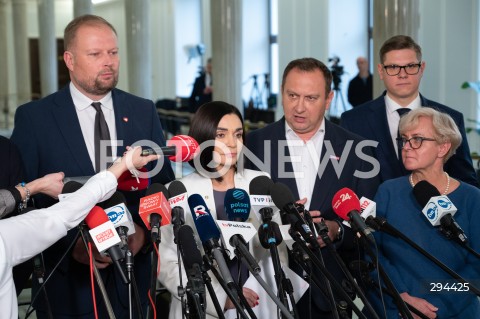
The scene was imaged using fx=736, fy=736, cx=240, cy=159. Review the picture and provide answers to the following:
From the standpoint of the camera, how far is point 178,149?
96.3 inches

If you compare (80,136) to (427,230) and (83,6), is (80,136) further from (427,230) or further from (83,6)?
(83,6)

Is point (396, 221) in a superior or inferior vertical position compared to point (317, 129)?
inferior

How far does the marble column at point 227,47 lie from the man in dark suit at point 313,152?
703cm

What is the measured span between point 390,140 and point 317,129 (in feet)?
1.69

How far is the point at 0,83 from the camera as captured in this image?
2461 cm

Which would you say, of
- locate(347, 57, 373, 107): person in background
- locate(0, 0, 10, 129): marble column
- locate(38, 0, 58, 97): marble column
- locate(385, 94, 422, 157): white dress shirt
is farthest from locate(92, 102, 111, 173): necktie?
locate(0, 0, 10, 129): marble column

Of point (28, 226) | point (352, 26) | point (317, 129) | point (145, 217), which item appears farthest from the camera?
point (352, 26)

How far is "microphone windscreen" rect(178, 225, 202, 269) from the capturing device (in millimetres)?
1979

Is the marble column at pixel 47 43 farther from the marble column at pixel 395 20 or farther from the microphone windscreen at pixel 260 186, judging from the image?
the microphone windscreen at pixel 260 186

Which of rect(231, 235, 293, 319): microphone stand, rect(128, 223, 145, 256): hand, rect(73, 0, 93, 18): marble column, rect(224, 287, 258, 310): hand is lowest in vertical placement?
rect(224, 287, 258, 310): hand

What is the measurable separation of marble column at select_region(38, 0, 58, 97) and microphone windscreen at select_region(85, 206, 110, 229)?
1843 cm

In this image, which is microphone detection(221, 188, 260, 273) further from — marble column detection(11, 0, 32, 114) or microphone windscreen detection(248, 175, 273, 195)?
marble column detection(11, 0, 32, 114)

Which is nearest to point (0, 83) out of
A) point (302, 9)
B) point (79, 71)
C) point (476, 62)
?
point (302, 9)

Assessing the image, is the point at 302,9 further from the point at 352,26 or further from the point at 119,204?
the point at 119,204
